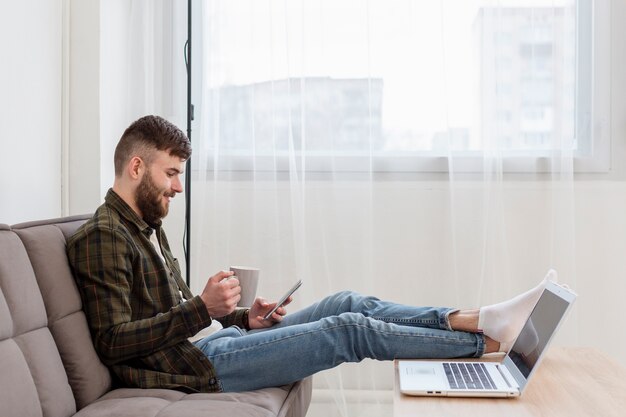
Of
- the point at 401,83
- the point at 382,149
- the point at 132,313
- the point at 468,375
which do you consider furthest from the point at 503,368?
the point at 401,83

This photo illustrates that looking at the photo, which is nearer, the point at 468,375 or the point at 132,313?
the point at 468,375

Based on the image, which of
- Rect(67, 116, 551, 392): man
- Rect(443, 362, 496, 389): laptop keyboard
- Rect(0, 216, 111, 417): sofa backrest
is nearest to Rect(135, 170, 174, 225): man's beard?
Rect(67, 116, 551, 392): man

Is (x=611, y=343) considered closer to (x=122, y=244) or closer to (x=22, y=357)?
(x=122, y=244)

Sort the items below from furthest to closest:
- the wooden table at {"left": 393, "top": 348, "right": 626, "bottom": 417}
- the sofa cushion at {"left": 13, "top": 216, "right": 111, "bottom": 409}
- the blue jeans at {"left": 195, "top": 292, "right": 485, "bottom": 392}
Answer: the blue jeans at {"left": 195, "top": 292, "right": 485, "bottom": 392}
the sofa cushion at {"left": 13, "top": 216, "right": 111, "bottom": 409}
the wooden table at {"left": 393, "top": 348, "right": 626, "bottom": 417}

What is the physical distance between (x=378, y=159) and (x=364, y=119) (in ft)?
0.57

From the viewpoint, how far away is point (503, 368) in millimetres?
1920

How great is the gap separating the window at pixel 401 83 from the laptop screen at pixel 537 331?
127 cm

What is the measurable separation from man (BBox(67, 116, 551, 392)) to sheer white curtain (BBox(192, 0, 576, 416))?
3.25 feet

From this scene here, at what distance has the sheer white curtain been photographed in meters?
3.15

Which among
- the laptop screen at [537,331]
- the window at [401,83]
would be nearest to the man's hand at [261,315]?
the laptop screen at [537,331]

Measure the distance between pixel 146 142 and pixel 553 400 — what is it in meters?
1.25

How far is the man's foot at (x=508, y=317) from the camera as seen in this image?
204 centimetres

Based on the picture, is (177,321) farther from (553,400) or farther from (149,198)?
(553,400)

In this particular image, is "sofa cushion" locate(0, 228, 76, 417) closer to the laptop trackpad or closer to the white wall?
the white wall
